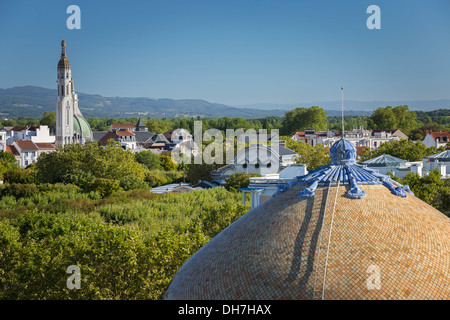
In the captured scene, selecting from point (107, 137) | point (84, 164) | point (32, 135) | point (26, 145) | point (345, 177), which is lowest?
point (84, 164)

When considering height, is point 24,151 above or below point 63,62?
below

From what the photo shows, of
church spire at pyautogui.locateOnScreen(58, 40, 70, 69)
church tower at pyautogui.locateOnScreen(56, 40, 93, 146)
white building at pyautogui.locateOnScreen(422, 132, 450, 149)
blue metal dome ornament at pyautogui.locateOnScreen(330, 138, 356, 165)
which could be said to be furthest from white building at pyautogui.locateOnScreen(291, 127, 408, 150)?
blue metal dome ornament at pyautogui.locateOnScreen(330, 138, 356, 165)

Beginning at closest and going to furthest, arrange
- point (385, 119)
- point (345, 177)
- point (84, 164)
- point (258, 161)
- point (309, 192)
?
point (309, 192), point (345, 177), point (258, 161), point (84, 164), point (385, 119)

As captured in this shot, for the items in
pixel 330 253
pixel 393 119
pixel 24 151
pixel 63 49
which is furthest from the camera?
pixel 393 119

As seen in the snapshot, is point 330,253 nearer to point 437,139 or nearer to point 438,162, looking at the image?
point 438,162

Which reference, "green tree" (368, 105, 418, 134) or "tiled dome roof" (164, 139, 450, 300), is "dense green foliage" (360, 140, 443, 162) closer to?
"tiled dome roof" (164, 139, 450, 300)

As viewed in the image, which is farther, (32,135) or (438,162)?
(32,135)

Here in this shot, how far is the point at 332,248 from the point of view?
39.0ft

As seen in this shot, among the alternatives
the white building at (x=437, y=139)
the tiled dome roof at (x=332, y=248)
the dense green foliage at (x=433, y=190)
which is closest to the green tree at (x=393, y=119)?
the white building at (x=437, y=139)

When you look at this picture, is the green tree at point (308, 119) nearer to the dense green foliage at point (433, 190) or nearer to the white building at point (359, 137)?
the white building at point (359, 137)

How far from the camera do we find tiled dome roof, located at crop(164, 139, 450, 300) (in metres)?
11.3

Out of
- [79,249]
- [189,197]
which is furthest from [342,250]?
[189,197]

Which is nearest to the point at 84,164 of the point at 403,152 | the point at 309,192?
the point at 403,152

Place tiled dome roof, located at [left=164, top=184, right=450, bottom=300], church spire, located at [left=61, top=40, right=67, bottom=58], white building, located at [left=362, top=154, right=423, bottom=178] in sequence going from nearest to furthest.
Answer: tiled dome roof, located at [left=164, top=184, right=450, bottom=300], white building, located at [left=362, top=154, right=423, bottom=178], church spire, located at [left=61, top=40, right=67, bottom=58]
